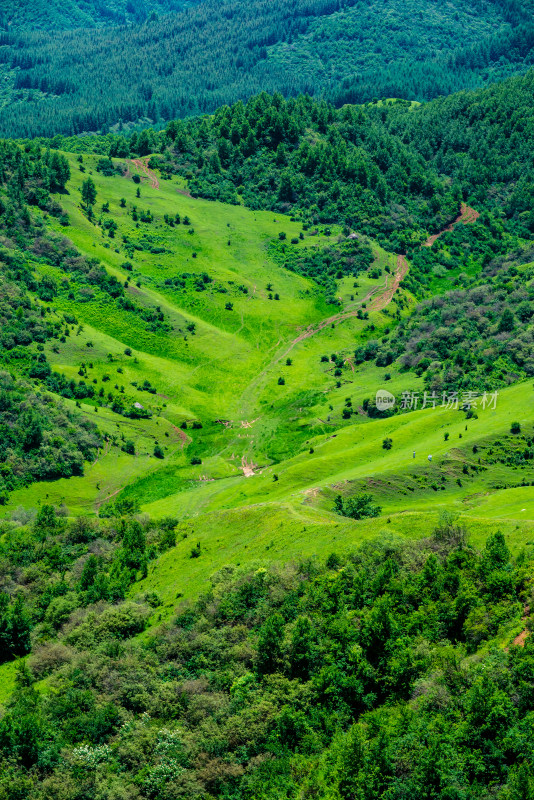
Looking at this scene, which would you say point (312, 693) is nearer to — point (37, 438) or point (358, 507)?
point (358, 507)

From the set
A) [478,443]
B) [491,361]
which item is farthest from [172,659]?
[491,361]

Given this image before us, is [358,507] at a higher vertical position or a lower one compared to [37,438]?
lower

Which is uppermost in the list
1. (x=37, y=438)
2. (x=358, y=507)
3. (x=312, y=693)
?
(x=37, y=438)

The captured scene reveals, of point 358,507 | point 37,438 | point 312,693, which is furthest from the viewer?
point 37,438

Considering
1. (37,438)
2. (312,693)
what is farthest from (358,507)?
(37,438)

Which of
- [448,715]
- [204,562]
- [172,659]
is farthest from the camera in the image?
[204,562]

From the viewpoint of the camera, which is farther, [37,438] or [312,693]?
[37,438]

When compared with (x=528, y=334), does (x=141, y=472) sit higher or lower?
lower

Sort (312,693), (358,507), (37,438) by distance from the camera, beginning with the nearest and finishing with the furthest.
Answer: (312,693), (358,507), (37,438)

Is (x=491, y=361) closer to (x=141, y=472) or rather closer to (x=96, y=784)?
(x=141, y=472)

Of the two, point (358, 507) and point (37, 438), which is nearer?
point (358, 507)

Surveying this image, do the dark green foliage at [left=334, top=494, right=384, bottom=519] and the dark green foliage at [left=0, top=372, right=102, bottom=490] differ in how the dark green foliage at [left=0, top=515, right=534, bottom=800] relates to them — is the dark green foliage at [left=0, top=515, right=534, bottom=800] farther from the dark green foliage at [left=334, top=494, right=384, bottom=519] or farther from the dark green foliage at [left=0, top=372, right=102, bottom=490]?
the dark green foliage at [left=0, top=372, right=102, bottom=490]
